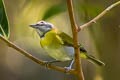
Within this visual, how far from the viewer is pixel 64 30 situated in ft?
9.35

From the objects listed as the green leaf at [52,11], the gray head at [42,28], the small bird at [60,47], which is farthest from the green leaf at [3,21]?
the gray head at [42,28]

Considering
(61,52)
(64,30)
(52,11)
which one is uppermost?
(52,11)

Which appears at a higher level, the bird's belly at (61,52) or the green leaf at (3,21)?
the green leaf at (3,21)

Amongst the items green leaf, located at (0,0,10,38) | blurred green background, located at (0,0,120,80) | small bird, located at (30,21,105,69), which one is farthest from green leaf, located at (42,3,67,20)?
green leaf, located at (0,0,10,38)

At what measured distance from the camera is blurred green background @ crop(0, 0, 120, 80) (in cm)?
173

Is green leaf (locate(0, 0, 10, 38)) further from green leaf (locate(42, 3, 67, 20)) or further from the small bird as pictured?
the small bird

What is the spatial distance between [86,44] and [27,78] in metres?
0.99

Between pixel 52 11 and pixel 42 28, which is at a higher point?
pixel 52 11

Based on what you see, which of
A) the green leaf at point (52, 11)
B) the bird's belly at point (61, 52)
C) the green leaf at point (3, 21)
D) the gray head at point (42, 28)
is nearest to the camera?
the green leaf at point (3, 21)

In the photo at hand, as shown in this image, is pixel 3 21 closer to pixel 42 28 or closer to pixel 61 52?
pixel 61 52

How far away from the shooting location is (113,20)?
1.83 m

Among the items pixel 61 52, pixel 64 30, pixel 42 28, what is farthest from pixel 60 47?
pixel 64 30

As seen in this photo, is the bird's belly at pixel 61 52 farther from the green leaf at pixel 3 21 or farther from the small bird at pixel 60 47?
the green leaf at pixel 3 21

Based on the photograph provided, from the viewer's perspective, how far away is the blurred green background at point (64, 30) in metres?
1.73
